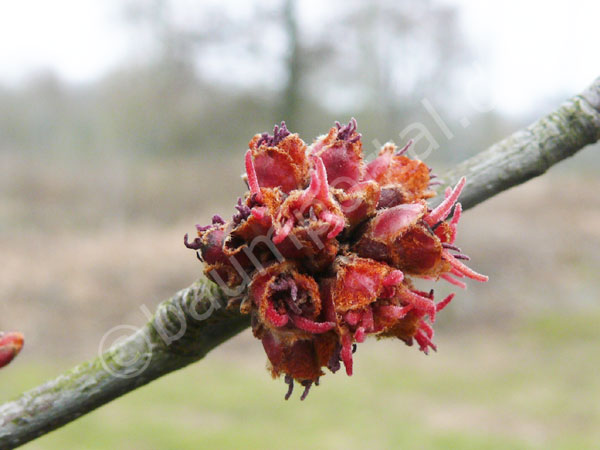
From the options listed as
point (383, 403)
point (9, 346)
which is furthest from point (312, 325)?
point (383, 403)

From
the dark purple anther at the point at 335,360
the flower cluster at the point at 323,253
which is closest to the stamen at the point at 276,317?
the flower cluster at the point at 323,253

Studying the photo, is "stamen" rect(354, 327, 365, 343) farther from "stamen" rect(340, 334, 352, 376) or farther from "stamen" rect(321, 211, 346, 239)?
"stamen" rect(321, 211, 346, 239)

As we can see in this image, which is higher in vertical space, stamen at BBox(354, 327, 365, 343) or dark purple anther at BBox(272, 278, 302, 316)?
dark purple anther at BBox(272, 278, 302, 316)

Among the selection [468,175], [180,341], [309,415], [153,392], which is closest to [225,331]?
[180,341]

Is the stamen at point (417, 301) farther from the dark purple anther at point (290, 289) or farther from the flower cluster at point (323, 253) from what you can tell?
the dark purple anther at point (290, 289)

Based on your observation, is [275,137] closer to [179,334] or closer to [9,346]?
[179,334]

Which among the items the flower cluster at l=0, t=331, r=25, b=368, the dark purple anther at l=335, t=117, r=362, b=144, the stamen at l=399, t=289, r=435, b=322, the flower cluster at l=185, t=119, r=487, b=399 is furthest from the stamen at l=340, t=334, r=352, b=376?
the flower cluster at l=0, t=331, r=25, b=368

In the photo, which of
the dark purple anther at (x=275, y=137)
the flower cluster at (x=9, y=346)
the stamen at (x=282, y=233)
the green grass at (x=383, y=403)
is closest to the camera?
the stamen at (x=282, y=233)
